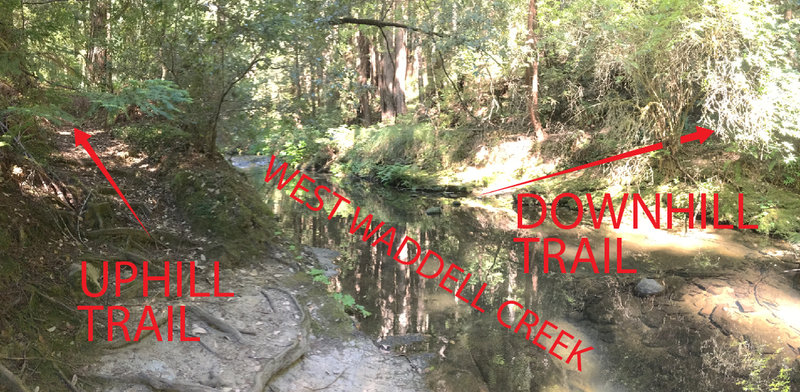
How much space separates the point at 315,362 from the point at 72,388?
2141 mm

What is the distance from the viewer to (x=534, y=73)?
1570 cm

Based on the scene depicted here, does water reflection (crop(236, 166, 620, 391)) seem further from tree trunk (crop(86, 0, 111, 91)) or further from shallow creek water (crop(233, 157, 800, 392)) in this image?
tree trunk (crop(86, 0, 111, 91))

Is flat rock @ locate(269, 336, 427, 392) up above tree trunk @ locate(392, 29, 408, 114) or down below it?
below

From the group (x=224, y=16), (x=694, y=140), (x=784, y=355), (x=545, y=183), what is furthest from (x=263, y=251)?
(x=694, y=140)

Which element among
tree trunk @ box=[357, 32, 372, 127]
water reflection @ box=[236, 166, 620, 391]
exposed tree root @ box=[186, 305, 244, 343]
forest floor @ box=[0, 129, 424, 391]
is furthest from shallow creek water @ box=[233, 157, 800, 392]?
tree trunk @ box=[357, 32, 372, 127]

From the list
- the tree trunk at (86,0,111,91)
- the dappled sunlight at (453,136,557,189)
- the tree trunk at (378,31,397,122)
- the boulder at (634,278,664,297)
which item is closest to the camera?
the boulder at (634,278,664,297)

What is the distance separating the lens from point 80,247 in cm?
550

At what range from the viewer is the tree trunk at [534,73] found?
1450 centimetres

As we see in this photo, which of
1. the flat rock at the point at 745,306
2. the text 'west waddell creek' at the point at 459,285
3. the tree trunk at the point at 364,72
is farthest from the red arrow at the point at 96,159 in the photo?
the tree trunk at the point at 364,72

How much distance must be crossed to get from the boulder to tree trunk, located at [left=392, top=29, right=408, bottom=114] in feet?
53.8

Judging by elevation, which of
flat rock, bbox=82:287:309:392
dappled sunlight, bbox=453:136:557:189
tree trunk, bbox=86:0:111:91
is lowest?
flat rock, bbox=82:287:309:392

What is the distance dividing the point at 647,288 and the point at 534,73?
9734 mm

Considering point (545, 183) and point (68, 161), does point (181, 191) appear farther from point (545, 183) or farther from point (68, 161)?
point (545, 183)

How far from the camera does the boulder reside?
24.4 ft
